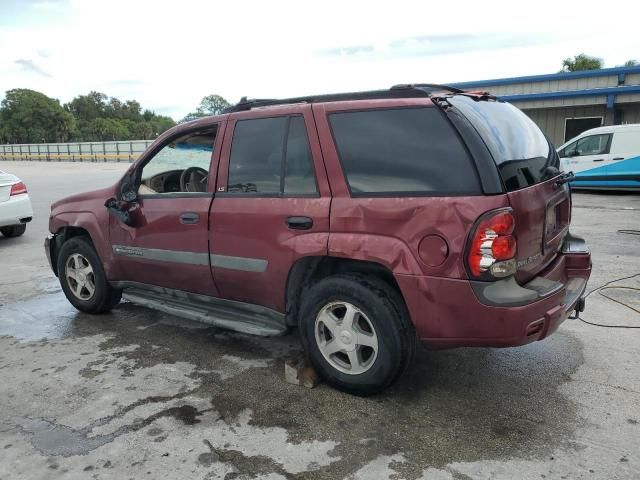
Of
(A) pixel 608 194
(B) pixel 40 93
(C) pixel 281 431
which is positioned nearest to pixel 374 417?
(C) pixel 281 431

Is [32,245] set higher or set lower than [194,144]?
lower

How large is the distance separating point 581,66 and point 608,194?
40886 mm

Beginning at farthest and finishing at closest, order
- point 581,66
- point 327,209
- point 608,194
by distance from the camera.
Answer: point 581,66
point 608,194
point 327,209

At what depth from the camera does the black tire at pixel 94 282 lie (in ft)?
15.8

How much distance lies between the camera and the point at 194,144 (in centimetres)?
422

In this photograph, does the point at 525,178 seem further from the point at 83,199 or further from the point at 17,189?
the point at 17,189

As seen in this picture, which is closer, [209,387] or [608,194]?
[209,387]

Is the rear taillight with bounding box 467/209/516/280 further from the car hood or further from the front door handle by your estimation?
the car hood

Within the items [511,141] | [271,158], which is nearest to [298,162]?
[271,158]

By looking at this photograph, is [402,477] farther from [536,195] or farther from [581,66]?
[581,66]

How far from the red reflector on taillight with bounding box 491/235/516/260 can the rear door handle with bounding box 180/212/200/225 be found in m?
2.17

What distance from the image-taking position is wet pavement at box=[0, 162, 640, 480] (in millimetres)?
2631

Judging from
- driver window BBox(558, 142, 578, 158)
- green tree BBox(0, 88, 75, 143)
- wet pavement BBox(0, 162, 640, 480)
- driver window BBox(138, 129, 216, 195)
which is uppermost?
green tree BBox(0, 88, 75, 143)

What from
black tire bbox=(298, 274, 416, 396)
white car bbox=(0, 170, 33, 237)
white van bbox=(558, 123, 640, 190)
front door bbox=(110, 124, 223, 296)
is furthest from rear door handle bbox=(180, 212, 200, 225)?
white van bbox=(558, 123, 640, 190)
